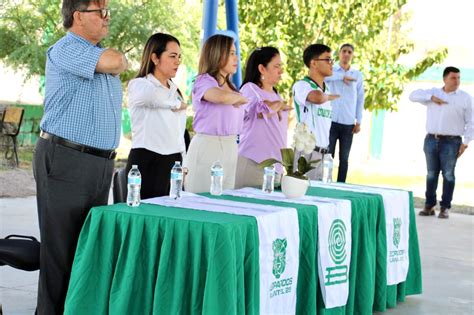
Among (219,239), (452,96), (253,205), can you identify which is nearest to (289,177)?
(253,205)

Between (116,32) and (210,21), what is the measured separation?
7.95 metres

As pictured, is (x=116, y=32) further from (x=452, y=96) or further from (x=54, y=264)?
(x=54, y=264)

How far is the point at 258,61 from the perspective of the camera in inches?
231

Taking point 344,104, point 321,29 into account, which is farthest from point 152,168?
point 321,29

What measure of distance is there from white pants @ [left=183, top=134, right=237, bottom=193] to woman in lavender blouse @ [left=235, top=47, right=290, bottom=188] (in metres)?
0.25

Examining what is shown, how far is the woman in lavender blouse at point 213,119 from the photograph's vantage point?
5355mm

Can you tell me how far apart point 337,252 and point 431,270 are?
97.9 inches

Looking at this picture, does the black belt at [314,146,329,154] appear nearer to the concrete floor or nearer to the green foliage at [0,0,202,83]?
the concrete floor

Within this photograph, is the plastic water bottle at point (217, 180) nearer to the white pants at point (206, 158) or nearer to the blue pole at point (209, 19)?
the white pants at point (206, 158)

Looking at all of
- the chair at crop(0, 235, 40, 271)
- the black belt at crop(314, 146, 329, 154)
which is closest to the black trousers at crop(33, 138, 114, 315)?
Answer: the chair at crop(0, 235, 40, 271)

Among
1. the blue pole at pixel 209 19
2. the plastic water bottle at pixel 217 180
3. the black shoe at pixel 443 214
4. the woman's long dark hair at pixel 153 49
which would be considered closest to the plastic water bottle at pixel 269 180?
the plastic water bottle at pixel 217 180

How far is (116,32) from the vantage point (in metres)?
15.3

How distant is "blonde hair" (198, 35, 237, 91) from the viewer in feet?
17.6

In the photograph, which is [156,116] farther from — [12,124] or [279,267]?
[12,124]
